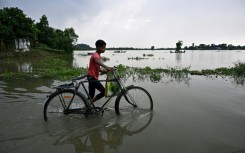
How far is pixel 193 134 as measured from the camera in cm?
448

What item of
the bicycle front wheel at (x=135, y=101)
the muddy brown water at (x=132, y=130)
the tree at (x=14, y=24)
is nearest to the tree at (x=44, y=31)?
the tree at (x=14, y=24)

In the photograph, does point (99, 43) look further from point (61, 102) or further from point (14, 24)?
point (14, 24)

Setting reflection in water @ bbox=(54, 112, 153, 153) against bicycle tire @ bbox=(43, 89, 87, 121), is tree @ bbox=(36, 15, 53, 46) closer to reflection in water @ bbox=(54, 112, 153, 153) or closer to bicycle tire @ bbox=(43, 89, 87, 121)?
bicycle tire @ bbox=(43, 89, 87, 121)

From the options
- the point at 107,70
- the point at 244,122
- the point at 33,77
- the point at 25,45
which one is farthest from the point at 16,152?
the point at 25,45

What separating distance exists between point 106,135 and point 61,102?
5.08ft

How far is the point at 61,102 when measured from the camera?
194 inches

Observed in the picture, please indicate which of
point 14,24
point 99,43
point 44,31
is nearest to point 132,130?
point 99,43

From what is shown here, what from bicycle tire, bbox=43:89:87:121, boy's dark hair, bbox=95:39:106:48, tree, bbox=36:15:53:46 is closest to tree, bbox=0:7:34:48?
tree, bbox=36:15:53:46

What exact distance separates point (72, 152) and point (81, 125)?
127 cm

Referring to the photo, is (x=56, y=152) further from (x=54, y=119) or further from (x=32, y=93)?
(x=32, y=93)

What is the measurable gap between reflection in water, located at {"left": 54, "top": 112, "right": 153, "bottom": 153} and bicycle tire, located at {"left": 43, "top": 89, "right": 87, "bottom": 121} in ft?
2.83

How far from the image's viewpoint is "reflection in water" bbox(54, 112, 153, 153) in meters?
3.92

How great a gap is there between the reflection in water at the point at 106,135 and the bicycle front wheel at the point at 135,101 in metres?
0.46

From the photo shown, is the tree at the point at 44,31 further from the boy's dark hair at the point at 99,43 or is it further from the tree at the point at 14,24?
the boy's dark hair at the point at 99,43
